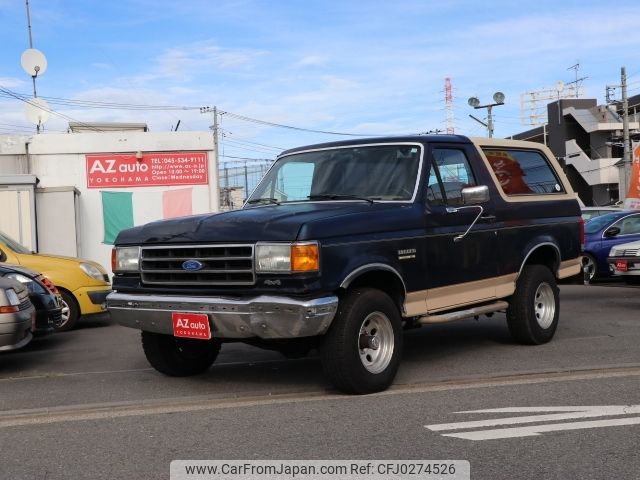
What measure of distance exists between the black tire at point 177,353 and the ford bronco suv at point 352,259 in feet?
0.04

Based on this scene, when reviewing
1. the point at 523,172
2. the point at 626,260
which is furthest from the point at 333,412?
the point at 626,260

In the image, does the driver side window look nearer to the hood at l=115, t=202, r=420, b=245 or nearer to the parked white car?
the hood at l=115, t=202, r=420, b=245

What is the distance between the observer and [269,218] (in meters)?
5.60

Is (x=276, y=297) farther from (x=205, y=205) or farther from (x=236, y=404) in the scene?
(x=205, y=205)

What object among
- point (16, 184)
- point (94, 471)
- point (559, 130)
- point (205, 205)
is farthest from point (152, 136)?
point (559, 130)

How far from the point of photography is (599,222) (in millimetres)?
15570

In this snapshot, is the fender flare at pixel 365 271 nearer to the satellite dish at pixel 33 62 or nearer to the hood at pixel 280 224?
the hood at pixel 280 224

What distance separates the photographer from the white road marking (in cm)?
477

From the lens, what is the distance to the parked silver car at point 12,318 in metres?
6.94

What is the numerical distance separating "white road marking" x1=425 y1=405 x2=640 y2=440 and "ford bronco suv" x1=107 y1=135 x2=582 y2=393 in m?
1.00

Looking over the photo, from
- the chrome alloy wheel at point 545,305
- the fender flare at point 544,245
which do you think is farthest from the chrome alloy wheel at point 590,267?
the chrome alloy wheel at point 545,305

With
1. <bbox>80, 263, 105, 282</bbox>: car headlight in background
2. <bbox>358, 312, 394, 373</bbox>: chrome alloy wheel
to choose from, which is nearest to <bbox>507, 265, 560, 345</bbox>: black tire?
<bbox>358, 312, 394, 373</bbox>: chrome alloy wheel

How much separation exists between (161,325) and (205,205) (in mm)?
12267

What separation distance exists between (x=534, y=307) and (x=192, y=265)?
3727 mm
